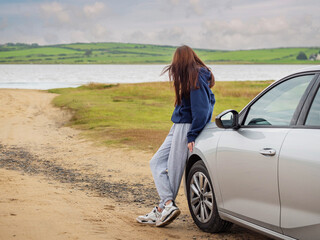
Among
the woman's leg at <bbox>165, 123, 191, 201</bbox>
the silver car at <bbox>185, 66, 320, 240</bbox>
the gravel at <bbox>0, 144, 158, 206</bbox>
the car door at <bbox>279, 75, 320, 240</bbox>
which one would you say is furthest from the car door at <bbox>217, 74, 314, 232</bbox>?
the gravel at <bbox>0, 144, 158, 206</bbox>

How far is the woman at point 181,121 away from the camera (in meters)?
5.55

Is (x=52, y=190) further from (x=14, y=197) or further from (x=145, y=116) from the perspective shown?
(x=145, y=116)

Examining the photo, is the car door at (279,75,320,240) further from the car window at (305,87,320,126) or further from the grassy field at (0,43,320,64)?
the grassy field at (0,43,320,64)

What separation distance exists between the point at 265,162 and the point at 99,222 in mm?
2439

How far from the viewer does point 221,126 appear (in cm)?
496

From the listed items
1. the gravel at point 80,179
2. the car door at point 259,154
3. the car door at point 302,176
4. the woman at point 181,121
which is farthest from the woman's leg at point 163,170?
the car door at point 302,176

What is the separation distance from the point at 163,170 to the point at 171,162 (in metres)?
0.18

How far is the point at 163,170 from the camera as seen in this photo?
589 centimetres

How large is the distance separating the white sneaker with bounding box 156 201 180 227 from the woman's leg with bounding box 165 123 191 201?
0.43 feet

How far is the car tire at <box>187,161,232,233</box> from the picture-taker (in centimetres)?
536

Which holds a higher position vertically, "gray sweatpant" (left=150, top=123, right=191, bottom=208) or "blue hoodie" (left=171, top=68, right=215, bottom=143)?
"blue hoodie" (left=171, top=68, right=215, bottom=143)

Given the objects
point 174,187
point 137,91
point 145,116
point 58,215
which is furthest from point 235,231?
point 137,91

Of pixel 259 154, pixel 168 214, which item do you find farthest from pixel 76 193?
pixel 259 154

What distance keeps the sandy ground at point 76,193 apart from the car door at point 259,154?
894 mm
